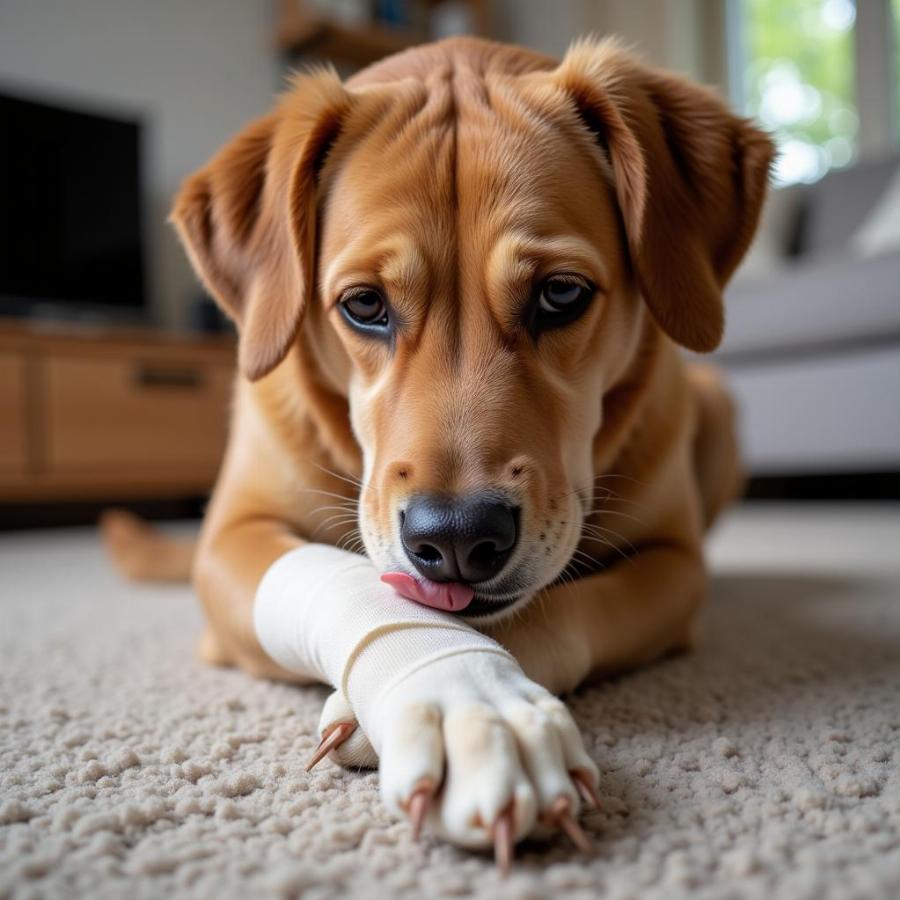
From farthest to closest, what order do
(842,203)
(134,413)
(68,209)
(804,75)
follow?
1. (804,75)
2. (842,203)
3. (68,209)
4. (134,413)

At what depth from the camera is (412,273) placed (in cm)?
102

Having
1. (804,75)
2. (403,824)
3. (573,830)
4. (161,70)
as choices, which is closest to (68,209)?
(161,70)

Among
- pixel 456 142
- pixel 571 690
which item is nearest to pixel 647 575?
pixel 571 690

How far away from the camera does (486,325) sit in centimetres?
102

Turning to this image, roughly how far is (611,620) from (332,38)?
4.84 metres

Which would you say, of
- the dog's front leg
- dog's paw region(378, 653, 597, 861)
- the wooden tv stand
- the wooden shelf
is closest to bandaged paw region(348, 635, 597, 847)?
dog's paw region(378, 653, 597, 861)

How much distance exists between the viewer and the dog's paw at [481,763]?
1.92 ft

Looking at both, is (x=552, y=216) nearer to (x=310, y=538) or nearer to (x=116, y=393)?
(x=310, y=538)

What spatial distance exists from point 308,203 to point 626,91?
469 millimetres

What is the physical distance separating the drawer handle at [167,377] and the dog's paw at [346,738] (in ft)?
11.2

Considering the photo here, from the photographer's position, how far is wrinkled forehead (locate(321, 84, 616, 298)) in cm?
103

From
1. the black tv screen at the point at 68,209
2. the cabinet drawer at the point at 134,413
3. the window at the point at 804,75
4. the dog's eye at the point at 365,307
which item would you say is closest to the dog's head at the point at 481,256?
the dog's eye at the point at 365,307

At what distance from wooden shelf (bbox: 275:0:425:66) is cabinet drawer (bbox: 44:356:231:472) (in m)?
2.16

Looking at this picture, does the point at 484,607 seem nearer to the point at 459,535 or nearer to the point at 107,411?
the point at 459,535
